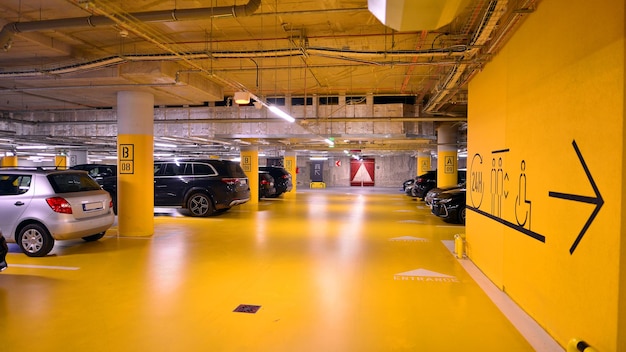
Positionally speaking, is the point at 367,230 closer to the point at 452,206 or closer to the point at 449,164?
the point at 452,206

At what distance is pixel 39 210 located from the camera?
22.0ft

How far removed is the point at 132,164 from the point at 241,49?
3.53 meters

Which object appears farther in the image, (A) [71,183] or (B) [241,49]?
(B) [241,49]

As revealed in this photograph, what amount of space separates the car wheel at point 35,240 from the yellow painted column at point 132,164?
2240 millimetres

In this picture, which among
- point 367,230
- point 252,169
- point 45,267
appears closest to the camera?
point 45,267

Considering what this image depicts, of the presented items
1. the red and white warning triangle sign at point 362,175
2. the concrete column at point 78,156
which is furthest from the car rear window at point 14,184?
the red and white warning triangle sign at point 362,175

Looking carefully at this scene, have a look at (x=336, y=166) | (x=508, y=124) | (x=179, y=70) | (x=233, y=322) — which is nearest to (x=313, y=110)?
(x=179, y=70)

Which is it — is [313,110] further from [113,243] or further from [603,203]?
[603,203]

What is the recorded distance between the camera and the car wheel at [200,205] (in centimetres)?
1263

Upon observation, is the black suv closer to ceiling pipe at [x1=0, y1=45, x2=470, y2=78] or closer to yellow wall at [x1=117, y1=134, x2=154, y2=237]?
yellow wall at [x1=117, y1=134, x2=154, y2=237]

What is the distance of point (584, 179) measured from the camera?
312cm

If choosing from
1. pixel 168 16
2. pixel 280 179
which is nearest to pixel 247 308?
pixel 168 16

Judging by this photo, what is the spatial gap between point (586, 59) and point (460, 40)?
13.0ft

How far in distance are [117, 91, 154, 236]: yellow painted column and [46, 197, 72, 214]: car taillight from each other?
2.27 metres
